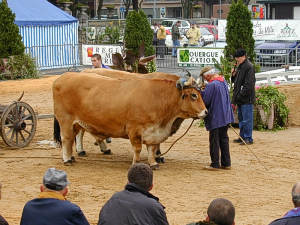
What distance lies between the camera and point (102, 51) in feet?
85.0

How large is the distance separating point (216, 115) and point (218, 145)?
51cm

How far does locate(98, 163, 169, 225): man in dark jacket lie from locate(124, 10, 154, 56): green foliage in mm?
19218

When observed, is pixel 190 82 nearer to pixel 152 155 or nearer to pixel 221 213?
pixel 152 155

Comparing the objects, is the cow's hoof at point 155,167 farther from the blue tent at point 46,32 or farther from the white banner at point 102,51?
the blue tent at point 46,32

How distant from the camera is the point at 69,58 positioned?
28.9 meters

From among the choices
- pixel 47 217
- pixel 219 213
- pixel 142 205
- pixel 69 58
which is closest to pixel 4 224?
pixel 47 217

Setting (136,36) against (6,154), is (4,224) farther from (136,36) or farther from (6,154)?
(136,36)

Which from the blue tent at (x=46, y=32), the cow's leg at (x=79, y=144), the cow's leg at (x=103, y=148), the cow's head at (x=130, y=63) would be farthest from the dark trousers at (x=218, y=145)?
the blue tent at (x=46, y=32)

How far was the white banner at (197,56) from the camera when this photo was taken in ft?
72.1

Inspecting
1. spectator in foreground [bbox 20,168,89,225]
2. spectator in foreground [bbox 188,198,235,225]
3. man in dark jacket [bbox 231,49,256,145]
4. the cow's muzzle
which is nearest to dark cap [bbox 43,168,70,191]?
spectator in foreground [bbox 20,168,89,225]

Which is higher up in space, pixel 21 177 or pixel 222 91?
pixel 222 91

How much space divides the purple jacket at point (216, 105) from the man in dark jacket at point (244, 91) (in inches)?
81.0

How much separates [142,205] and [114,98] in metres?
5.74

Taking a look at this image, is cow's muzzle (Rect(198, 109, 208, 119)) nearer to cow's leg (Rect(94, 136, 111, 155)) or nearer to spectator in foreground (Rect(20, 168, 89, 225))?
cow's leg (Rect(94, 136, 111, 155))
